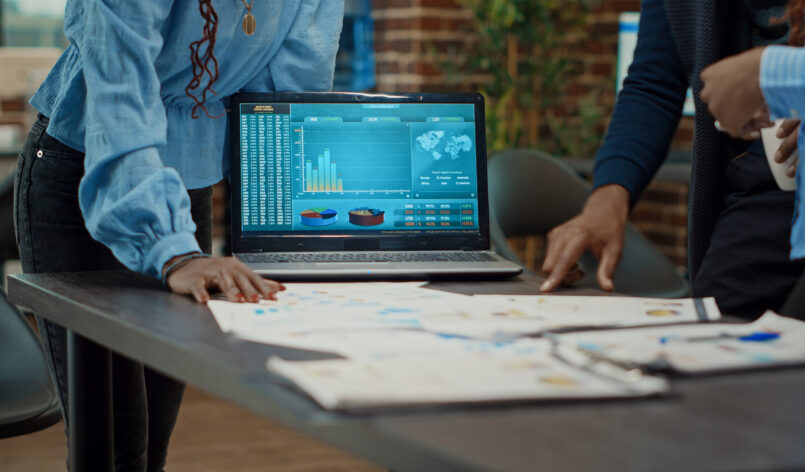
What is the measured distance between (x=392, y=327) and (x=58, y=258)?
692mm

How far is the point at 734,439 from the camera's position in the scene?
1.89 ft

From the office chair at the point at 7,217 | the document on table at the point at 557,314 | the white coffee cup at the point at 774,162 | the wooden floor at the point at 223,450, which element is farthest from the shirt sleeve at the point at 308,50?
the office chair at the point at 7,217

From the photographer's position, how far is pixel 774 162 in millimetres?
1153

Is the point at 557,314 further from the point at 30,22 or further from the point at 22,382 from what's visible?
the point at 30,22

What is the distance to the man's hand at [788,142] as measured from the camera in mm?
1081

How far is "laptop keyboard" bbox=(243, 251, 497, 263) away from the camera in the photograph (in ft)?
4.40

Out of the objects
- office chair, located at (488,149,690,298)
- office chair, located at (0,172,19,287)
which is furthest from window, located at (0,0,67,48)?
office chair, located at (488,149,690,298)

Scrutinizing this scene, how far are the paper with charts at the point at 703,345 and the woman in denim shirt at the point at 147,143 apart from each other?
1.43ft

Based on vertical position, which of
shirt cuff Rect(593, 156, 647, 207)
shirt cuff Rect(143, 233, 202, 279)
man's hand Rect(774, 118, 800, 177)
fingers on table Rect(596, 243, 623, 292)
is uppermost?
man's hand Rect(774, 118, 800, 177)

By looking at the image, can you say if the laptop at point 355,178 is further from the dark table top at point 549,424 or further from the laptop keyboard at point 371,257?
the dark table top at point 549,424

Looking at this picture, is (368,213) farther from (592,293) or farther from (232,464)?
(232,464)

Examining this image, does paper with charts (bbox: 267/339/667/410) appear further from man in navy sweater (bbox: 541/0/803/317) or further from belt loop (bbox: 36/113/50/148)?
belt loop (bbox: 36/113/50/148)

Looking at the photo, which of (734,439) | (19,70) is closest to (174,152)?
(734,439)

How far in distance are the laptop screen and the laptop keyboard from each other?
37 mm
